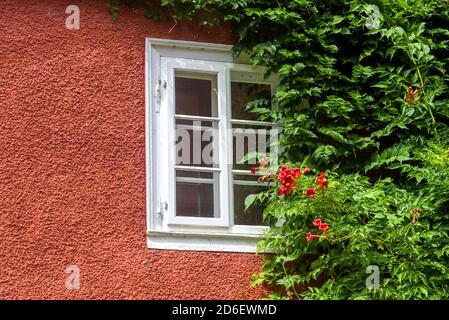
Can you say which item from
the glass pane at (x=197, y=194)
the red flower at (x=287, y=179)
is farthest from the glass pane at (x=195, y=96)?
the red flower at (x=287, y=179)

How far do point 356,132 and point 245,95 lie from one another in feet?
2.84

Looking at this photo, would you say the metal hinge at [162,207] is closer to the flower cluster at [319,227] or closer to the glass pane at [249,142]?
the glass pane at [249,142]

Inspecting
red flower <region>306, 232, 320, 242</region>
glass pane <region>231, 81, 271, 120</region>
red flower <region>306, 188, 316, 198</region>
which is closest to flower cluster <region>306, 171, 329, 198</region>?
red flower <region>306, 188, 316, 198</region>

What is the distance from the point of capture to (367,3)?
823cm

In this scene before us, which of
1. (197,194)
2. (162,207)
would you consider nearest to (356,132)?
(197,194)

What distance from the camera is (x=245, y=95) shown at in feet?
26.4

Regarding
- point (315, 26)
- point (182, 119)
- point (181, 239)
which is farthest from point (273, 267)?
point (315, 26)

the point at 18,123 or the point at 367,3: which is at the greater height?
the point at 367,3

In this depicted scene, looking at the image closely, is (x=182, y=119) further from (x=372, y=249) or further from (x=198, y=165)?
(x=372, y=249)

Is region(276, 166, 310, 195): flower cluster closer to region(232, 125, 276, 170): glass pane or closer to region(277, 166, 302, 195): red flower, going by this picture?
region(277, 166, 302, 195): red flower

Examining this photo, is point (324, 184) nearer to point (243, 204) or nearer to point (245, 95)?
point (243, 204)

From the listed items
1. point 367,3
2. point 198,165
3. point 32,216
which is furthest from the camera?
point 367,3

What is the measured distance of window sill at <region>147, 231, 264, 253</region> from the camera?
7.39m

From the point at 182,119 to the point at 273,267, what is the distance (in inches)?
48.5
